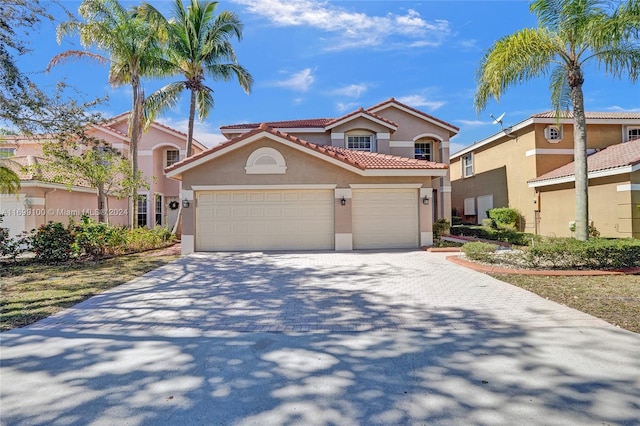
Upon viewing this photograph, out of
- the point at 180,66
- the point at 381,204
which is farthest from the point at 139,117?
the point at 381,204

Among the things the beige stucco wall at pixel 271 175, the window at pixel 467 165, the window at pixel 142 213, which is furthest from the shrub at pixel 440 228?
the window at pixel 142 213

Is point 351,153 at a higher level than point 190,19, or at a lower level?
lower

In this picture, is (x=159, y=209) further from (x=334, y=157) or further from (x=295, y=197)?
(x=334, y=157)

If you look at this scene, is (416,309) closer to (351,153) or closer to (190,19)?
(351,153)

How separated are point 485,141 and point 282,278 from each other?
62.9 feet

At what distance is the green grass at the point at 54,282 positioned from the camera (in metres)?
6.13

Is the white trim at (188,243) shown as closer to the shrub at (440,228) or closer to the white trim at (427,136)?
the shrub at (440,228)

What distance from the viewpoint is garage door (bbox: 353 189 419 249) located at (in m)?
13.5

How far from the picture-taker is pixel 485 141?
22188 mm

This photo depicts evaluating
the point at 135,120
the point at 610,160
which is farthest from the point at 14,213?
the point at 610,160

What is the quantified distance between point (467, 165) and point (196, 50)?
19790 mm

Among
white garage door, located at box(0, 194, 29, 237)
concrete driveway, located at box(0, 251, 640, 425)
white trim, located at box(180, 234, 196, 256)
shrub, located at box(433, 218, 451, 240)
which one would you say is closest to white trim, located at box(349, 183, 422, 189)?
shrub, located at box(433, 218, 451, 240)

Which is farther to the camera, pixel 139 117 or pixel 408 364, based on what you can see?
pixel 139 117

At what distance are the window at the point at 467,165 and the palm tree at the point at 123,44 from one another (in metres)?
20.6
